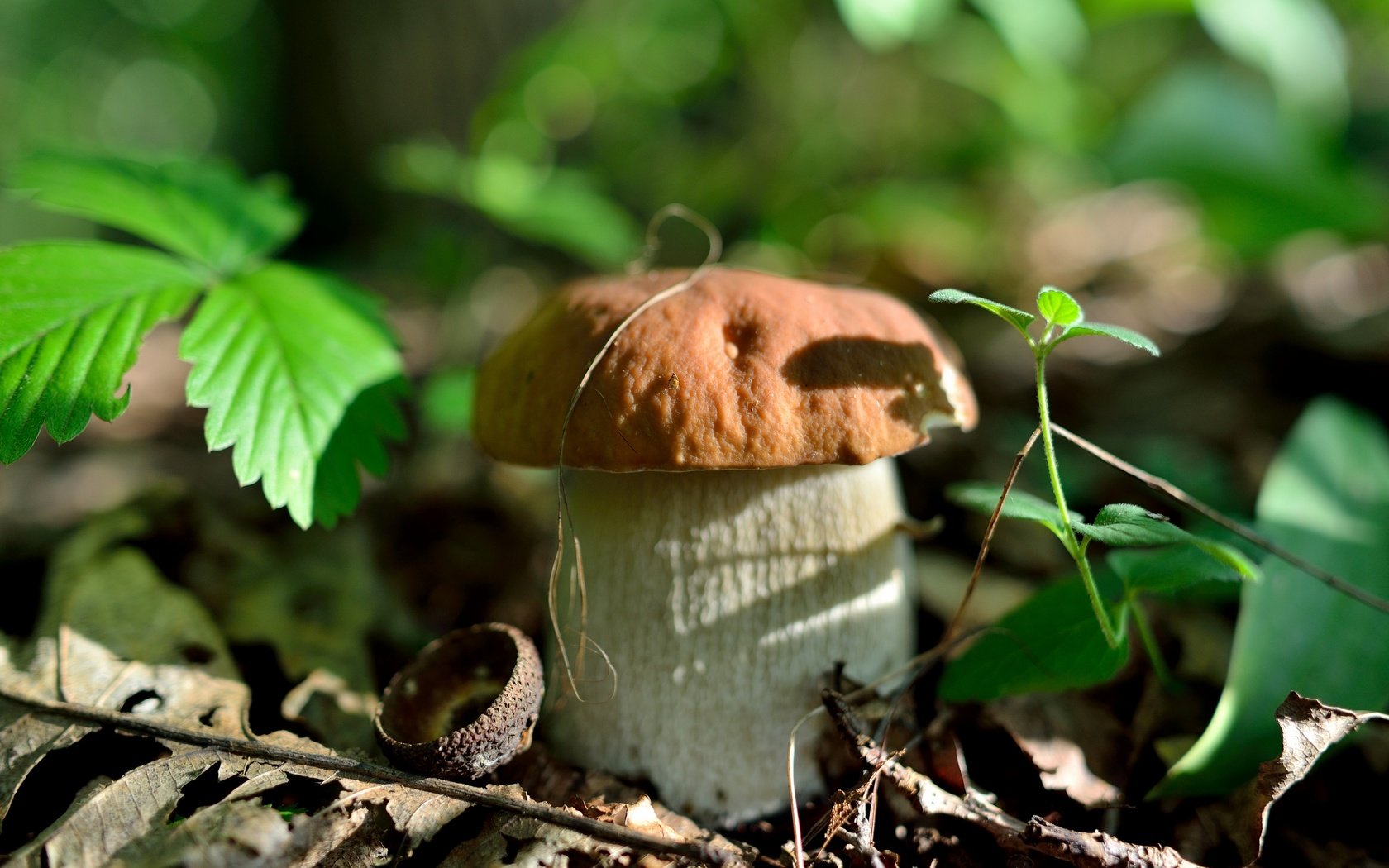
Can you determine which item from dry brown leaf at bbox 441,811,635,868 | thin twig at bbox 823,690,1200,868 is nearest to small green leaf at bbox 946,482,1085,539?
thin twig at bbox 823,690,1200,868

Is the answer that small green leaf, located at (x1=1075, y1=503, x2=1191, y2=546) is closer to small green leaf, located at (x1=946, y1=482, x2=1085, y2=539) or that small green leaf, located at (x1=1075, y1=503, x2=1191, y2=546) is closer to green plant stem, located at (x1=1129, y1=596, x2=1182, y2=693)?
small green leaf, located at (x1=946, y1=482, x2=1085, y2=539)

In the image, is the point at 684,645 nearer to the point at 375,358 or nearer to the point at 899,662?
the point at 899,662

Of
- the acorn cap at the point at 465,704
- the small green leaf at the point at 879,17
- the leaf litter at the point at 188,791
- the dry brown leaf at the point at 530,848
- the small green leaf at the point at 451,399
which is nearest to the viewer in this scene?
the leaf litter at the point at 188,791

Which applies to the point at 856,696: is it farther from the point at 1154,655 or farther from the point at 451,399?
the point at 451,399

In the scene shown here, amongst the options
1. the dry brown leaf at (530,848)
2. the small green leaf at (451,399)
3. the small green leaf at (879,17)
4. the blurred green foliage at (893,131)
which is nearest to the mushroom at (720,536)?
the dry brown leaf at (530,848)

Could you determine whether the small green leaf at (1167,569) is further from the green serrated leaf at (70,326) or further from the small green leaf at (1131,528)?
the green serrated leaf at (70,326)

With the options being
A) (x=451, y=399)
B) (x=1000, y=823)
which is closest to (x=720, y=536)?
(x=1000, y=823)
